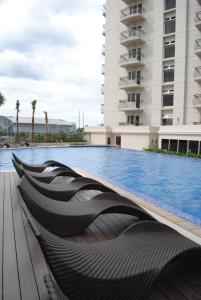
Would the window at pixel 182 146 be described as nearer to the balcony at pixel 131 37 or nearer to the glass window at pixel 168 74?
the glass window at pixel 168 74

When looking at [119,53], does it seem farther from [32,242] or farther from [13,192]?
[32,242]

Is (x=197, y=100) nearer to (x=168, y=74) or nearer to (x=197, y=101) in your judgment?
(x=197, y=101)

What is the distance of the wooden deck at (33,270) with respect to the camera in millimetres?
2822

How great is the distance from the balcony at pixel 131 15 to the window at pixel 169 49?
4698mm

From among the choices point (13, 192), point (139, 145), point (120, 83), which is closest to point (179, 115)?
point (139, 145)

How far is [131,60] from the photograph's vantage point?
110 ft

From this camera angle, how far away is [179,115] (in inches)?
1176

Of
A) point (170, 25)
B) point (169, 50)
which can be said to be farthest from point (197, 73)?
point (170, 25)

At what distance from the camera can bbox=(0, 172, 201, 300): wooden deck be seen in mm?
2822

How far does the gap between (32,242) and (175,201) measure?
8.43 meters

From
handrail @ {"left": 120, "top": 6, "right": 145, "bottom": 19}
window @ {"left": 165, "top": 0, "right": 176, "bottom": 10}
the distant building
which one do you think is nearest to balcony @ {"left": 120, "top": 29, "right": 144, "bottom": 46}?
handrail @ {"left": 120, "top": 6, "right": 145, "bottom": 19}

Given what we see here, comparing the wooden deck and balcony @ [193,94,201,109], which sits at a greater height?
balcony @ [193,94,201,109]

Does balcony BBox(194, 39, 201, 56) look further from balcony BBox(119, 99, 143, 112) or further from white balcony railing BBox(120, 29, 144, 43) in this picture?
balcony BBox(119, 99, 143, 112)

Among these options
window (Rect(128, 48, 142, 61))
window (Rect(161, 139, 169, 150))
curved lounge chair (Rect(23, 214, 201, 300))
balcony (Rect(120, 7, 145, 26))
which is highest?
balcony (Rect(120, 7, 145, 26))
